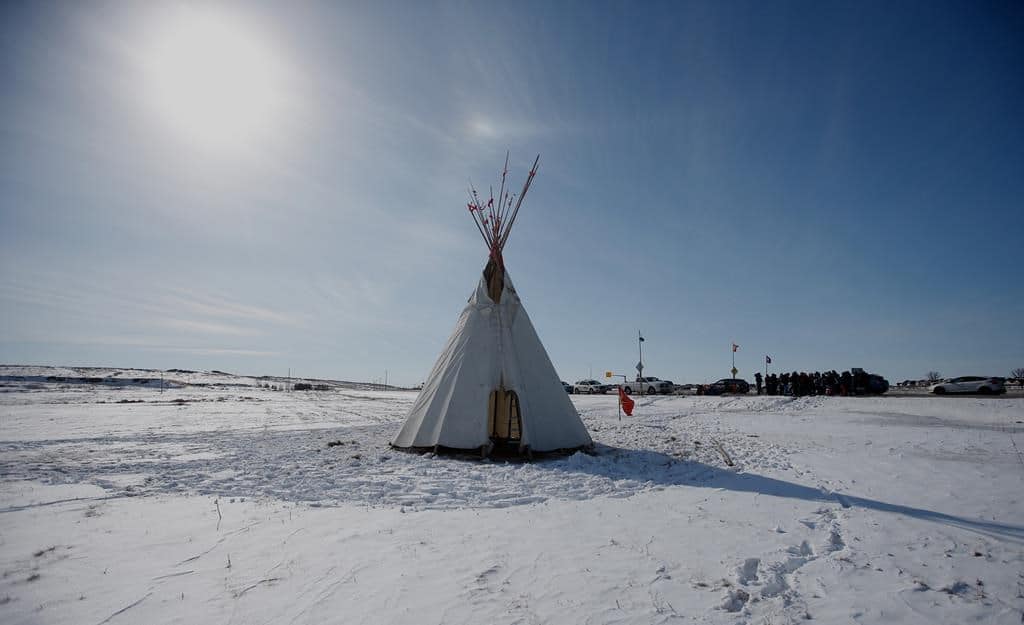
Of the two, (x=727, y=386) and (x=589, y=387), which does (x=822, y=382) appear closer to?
(x=727, y=386)

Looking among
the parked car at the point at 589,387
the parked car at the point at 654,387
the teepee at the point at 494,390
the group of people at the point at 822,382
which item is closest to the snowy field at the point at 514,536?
the teepee at the point at 494,390

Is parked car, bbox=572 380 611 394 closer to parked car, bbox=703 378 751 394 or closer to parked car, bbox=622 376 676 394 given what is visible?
parked car, bbox=622 376 676 394

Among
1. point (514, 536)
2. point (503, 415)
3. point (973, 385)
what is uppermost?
point (973, 385)

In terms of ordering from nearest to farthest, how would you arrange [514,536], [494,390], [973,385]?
[514,536]
[494,390]
[973,385]

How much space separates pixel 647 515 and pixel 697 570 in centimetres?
164

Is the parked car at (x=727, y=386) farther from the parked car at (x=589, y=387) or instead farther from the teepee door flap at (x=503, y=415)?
the teepee door flap at (x=503, y=415)

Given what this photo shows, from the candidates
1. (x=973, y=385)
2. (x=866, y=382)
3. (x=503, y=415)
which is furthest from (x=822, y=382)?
(x=503, y=415)

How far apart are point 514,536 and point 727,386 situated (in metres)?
33.0

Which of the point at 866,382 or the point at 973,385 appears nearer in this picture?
the point at 973,385

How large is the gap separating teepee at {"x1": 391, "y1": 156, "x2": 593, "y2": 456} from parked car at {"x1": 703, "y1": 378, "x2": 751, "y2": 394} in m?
27.0

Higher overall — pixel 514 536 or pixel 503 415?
pixel 503 415

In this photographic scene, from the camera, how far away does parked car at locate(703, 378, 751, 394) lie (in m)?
33.2

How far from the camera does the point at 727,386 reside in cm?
3372

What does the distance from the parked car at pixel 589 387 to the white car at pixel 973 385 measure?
22827mm
